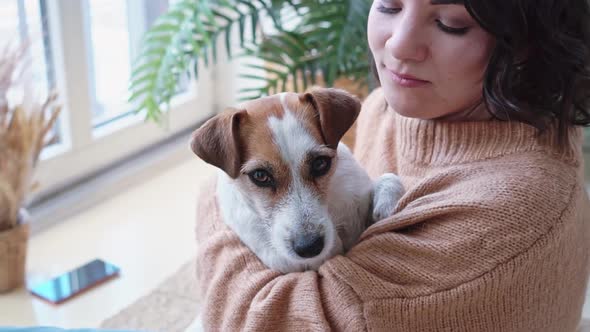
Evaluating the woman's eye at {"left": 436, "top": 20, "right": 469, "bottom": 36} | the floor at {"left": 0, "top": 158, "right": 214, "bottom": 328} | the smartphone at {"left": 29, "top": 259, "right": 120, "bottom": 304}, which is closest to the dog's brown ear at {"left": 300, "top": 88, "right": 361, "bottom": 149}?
the woman's eye at {"left": 436, "top": 20, "right": 469, "bottom": 36}

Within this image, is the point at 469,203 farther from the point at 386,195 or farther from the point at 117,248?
the point at 117,248

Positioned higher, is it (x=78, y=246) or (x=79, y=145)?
(x=79, y=145)

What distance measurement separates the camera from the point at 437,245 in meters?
1.11

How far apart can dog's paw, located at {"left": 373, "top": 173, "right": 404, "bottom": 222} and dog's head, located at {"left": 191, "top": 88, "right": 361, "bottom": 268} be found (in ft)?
0.30

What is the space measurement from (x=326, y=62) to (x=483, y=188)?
1.29 meters

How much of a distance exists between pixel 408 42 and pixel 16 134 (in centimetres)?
162

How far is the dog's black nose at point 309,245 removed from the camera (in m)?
1.22

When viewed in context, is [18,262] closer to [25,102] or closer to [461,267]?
[25,102]

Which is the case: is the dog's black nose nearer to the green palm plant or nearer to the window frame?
the green palm plant

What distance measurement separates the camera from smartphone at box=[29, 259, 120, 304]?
2.35 m

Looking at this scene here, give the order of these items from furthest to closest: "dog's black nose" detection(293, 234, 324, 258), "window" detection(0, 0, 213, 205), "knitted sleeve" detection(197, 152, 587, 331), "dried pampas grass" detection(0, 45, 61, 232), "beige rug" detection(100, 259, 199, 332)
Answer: "window" detection(0, 0, 213, 205) → "dried pampas grass" detection(0, 45, 61, 232) → "beige rug" detection(100, 259, 199, 332) → "dog's black nose" detection(293, 234, 324, 258) → "knitted sleeve" detection(197, 152, 587, 331)

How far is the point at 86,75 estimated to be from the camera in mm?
3002

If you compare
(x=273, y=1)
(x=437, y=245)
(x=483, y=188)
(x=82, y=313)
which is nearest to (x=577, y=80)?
(x=483, y=188)

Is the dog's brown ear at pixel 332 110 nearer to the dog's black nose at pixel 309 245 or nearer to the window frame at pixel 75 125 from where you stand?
the dog's black nose at pixel 309 245
